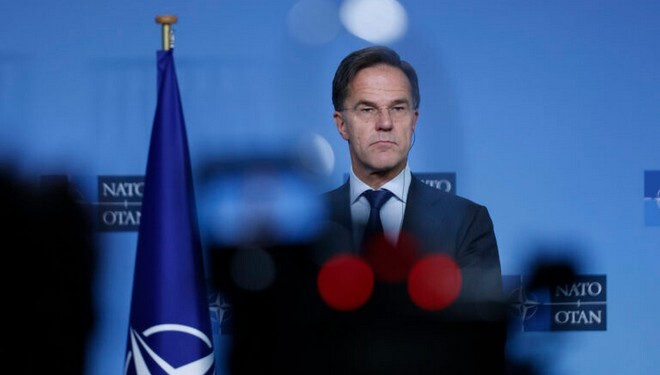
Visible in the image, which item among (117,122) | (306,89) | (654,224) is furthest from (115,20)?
(654,224)

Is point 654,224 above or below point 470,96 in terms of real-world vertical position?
below

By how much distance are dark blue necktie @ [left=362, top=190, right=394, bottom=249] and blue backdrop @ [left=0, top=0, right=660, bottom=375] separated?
6.2 inches

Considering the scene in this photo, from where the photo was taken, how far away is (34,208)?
2791 mm

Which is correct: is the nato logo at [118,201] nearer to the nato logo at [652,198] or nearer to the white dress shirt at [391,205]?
the white dress shirt at [391,205]

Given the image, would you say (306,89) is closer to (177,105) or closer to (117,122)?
(177,105)

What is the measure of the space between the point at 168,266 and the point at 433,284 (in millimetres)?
896

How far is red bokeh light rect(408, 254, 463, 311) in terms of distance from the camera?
2699 mm

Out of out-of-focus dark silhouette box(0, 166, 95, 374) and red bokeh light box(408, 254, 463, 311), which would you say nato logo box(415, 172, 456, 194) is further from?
out-of-focus dark silhouette box(0, 166, 95, 374)

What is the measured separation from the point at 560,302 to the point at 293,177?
106 cm

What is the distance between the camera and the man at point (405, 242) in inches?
105

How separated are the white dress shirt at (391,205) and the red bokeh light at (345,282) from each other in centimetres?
10

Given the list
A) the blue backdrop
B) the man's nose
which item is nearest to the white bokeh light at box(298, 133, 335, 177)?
the blue backdrop

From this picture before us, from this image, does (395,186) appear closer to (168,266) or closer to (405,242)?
(405,242)

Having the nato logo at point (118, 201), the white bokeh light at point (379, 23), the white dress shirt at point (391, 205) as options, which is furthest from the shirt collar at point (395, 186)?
the nato logo at point (118, 201)
